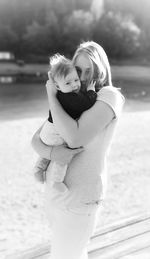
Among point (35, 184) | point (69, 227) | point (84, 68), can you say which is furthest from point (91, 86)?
point (35, 184)

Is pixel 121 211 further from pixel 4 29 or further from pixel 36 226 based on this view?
pixel 4 29

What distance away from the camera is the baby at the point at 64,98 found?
127 cm

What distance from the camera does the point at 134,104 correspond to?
36.4 ft

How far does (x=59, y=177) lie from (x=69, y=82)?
0.31 meters

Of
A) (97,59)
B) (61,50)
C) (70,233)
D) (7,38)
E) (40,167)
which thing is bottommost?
(61,50)

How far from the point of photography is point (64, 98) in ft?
4.29

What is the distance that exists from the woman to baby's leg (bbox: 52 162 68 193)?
0.9 inches

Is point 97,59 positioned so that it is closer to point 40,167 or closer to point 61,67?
point 61,67

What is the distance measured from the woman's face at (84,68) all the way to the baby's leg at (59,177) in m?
0.26

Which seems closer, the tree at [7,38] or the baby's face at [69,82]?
the baby's face at [69,82]

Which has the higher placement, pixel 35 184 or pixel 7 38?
pixel 35 184

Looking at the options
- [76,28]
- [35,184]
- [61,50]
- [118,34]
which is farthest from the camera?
[61,50]

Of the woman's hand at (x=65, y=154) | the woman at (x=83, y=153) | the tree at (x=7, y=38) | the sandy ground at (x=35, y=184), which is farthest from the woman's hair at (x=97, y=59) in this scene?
the tree at (x=7, y=38)

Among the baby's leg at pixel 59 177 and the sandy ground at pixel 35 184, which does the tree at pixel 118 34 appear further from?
the baby's leg at pixel 59 177
